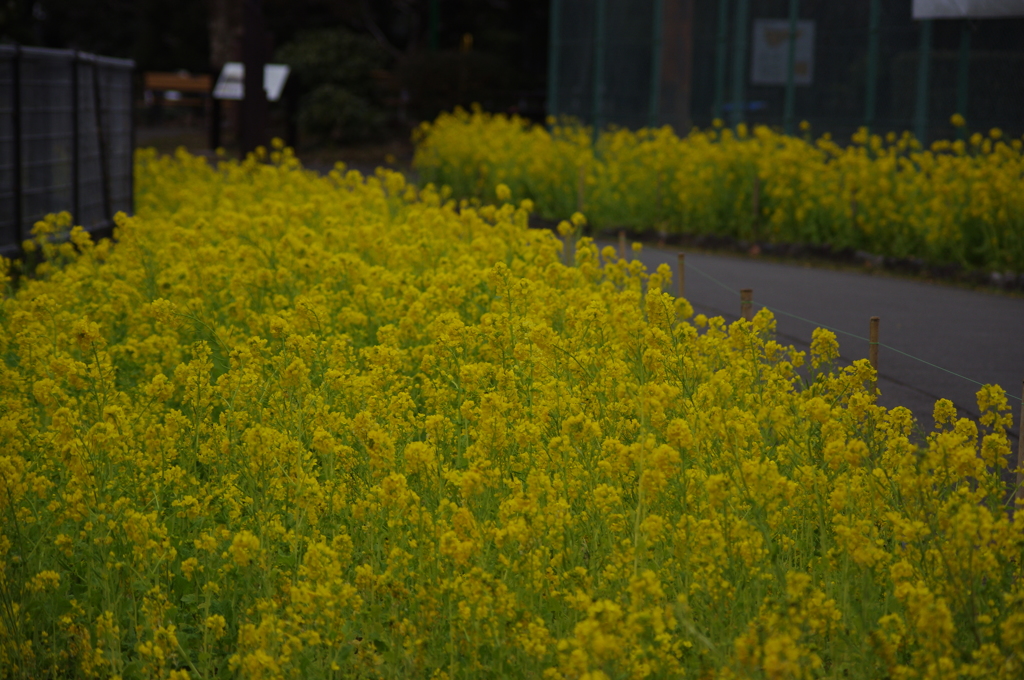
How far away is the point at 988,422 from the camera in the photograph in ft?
13.6

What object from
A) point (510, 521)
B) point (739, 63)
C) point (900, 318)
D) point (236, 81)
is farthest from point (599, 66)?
point (510, 521)

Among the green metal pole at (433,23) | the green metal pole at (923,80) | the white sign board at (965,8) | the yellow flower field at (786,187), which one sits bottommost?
the yellow flower field at (786,187)

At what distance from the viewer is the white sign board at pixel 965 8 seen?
14.4m

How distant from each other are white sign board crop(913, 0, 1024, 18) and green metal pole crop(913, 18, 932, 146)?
0.18 meters

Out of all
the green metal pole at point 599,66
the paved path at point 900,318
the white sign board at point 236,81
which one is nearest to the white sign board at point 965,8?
the paved path at point 900,318

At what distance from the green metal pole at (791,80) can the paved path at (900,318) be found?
5088mm

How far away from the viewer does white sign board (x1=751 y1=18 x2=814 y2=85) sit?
17359mm

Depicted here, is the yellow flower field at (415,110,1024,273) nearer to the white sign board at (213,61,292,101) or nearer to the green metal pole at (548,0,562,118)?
the green metal pole at (548,0,562,118)

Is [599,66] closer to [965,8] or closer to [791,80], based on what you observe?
[791,80]

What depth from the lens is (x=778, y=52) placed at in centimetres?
1786

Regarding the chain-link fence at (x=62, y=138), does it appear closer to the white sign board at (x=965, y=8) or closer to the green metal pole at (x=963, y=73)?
the white sign board at (x=965, y=8)

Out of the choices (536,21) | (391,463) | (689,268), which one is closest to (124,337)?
(391,463)

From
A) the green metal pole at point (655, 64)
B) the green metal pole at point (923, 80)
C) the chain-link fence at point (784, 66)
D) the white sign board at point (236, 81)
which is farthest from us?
the white sign board at point (236, 81)

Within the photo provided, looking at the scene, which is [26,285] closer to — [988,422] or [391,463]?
[391,463]
